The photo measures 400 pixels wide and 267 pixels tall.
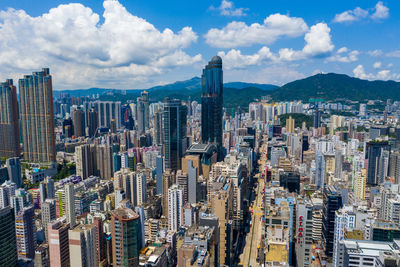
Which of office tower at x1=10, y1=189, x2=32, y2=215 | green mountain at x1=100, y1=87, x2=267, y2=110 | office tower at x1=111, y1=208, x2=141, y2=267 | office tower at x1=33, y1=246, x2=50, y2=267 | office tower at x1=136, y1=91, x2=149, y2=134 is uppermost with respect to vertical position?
green mountain at x1=100, y1=87, x2=267, y2=110

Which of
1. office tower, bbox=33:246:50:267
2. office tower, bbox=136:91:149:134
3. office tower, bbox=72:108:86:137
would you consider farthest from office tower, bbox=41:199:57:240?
office tower, bbox=136:91:149:134

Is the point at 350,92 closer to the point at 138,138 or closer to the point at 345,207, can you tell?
the point at 138,138

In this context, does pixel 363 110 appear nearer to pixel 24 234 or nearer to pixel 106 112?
pixel 106 112

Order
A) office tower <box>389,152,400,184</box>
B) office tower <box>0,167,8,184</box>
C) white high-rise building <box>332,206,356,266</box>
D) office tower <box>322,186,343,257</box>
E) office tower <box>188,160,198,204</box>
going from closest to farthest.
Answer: white high-rise building <box>332,206,356,266</box>
office tower <box>322,186,343,257</box>
office tower <box>188,160,198,204</box>
office tower <box>0,167,8,184</box>
office tower <box>389,152,400,184</box>

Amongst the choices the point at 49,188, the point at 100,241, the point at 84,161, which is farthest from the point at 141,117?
the point at 100,241

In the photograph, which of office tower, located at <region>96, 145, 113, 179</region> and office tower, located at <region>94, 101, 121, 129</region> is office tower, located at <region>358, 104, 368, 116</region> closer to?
office tower, located at <region>94, 101, 121, 129</region>

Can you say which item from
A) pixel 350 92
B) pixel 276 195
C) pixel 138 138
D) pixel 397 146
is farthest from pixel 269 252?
pixel 350 92

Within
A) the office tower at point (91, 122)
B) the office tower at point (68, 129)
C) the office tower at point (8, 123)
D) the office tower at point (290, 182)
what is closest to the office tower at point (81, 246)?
the office tower at point (290, 182)

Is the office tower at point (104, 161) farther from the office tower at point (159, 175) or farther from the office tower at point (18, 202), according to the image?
the office tower at point (18, 202)
